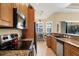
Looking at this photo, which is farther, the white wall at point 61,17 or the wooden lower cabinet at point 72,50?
the white wall at point 61,17

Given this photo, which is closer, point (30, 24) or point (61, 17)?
point (30, 24)

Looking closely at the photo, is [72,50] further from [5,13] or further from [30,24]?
[30,24]

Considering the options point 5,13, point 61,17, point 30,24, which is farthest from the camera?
point 61,17

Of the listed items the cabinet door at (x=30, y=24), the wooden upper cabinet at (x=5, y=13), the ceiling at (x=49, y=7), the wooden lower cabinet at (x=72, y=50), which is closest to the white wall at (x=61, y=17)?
the ceiling at (x=49, y=7)

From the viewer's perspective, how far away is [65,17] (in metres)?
9.97

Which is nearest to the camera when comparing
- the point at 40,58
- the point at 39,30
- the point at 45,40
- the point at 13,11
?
the point at 40,58

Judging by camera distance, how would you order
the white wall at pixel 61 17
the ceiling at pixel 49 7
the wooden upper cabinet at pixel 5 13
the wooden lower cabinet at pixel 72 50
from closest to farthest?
the wooden upper cabinet at pixel 5 13, the wooden lower cabinet at pixel 72 50, the ceiling at pixel 49 7, the white wall at pixel 61 17

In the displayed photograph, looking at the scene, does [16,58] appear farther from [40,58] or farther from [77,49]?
[77,49]

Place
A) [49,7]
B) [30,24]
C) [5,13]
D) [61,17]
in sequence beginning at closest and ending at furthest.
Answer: [5,13] → [30,24] → [49,7] → [61,17]

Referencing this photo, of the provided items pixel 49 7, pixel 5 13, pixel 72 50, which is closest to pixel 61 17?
pixel 49 7

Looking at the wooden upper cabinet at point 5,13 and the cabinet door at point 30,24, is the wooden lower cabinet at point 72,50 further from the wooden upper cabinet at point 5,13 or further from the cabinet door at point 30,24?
the cabinet door at point 30,24

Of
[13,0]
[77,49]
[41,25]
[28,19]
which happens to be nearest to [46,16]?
[41,25]

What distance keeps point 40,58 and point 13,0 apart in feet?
1.80

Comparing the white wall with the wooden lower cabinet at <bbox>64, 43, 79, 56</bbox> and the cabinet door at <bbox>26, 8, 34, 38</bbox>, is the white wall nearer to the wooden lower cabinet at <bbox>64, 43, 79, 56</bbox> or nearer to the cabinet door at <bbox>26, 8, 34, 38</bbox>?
the cabinet door at <bbox>26, 8, 34, 38</bbox>
